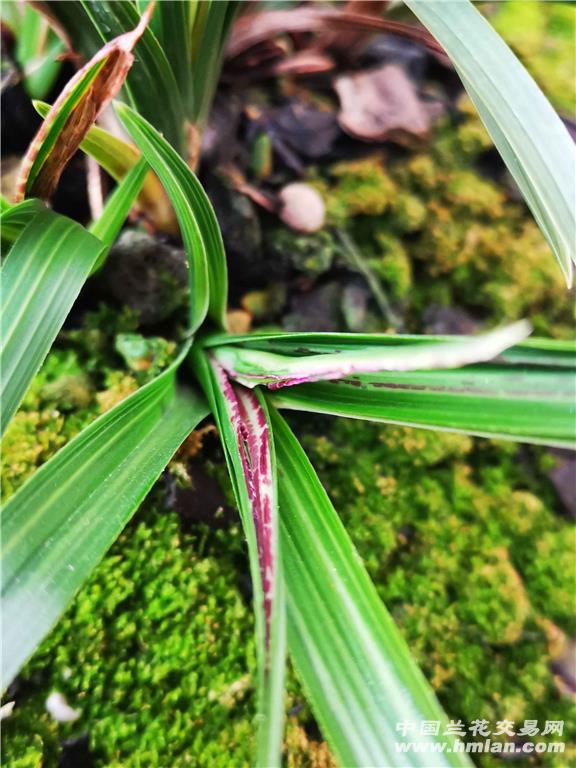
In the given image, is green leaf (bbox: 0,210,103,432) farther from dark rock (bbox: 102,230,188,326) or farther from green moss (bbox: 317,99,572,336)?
green moss (bbox: 317,99,572,336)

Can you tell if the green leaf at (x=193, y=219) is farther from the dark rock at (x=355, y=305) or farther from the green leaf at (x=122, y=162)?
the dark rock at (x=355, y=305)

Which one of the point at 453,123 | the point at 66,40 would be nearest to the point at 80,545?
the point at 66,40

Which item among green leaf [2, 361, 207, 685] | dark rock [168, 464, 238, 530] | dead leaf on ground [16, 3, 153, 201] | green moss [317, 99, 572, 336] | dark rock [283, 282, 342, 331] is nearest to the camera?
green leaf [2, 361, 207, 685]

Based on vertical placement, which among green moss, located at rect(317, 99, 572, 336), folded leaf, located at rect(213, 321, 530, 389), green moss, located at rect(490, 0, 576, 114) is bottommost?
folded leaf, located at rect(213, 321, 530, 389)

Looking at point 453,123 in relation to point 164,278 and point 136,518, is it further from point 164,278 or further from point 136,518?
point 136,518

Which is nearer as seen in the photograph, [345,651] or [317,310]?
[345,651]

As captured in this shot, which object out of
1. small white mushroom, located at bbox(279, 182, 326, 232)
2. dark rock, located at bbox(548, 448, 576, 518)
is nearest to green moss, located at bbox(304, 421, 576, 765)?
dark rock, located at bbox(548, 448, 576, 518)

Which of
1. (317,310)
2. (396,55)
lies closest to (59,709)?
(317,310)

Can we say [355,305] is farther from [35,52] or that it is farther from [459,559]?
[35,52]
